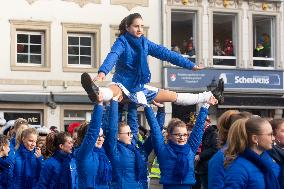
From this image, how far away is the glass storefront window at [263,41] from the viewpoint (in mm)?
28953

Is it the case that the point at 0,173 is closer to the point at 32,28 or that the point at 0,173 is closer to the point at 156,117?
the point at 156,117

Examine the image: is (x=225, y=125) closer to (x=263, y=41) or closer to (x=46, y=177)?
(x=46, y=177)

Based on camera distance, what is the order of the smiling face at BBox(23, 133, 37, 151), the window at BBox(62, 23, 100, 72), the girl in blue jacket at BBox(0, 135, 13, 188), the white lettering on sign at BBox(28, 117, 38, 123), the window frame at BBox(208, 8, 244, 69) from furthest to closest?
the window frame at BBox(208, 8, 244, 69) < the window at BBox(62, 23, 100, 72) < the white lettering on sign at BBox(28, 117, 38, 123) < the smiling face at BBox(23, 133, 37, 151) < the girl in blue jacket at BBox(0, 135, 13, 188)

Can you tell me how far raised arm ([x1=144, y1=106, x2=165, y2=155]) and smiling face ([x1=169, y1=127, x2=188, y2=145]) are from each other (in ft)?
0.57

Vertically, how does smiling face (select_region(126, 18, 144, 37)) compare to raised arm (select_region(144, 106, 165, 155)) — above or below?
above

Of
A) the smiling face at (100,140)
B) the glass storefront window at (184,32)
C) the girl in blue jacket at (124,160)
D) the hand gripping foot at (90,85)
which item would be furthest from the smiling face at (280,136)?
the glass storefront window at (184,32)

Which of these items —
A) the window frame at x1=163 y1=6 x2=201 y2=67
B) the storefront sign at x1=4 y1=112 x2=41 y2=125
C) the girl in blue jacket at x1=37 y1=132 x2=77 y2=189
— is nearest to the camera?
the girl in blue jacket at x1=37 y1=132 x2=77 y2=189

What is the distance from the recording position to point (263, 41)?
1149 inches

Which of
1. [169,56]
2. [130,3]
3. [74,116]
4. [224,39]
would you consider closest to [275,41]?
[224,39]

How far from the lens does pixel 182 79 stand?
Answer: 2741cm

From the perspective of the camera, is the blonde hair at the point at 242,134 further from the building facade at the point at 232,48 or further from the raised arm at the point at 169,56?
the building facade at the point at 232,48

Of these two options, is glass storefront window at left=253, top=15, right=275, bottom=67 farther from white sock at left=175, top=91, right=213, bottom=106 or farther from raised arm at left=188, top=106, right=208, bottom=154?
white sock at left=175, top=91, right=213, bottom=106

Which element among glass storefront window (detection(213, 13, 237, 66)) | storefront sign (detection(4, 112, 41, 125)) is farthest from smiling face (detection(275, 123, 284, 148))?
glass storefront window (detection(213, 13, 237, 66))

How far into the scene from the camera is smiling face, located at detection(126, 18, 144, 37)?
27.3 ft
